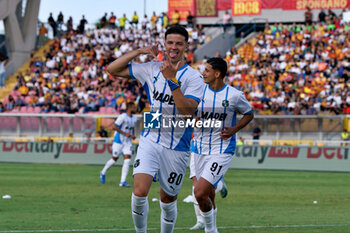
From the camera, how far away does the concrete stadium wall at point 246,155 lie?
88.5 ft

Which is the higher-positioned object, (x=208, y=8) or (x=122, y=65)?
(x=208, y=8)

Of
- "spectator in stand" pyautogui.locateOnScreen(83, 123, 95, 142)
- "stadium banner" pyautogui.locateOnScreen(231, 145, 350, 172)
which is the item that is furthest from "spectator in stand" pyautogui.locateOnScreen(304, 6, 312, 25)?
"stadium banner" pyautogui.locateOnScreen(231, 145, 350, 172)

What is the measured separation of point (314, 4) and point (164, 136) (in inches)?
1676

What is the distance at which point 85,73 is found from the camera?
4212 cm

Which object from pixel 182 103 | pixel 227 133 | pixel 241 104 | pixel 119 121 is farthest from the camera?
pixel 119 121

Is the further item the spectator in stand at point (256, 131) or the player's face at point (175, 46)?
the spectator in stand at point (256, 131)

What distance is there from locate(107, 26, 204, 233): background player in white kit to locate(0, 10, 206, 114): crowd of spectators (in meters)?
26.7

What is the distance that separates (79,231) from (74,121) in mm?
24608

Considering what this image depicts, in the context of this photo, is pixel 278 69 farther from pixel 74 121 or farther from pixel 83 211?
pixel 83 211

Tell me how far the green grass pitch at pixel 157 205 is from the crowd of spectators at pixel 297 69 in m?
8.65

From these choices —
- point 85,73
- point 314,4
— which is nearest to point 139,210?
point 85,73

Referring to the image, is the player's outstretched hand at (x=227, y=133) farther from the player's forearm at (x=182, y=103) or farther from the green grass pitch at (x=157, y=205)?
the player's forearm at (x=182, y=103)

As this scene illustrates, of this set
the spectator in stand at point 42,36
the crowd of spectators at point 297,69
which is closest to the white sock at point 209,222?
the crowd of spectators at point 297,69

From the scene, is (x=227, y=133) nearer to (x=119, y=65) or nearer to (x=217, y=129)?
(x=217, y=129)
